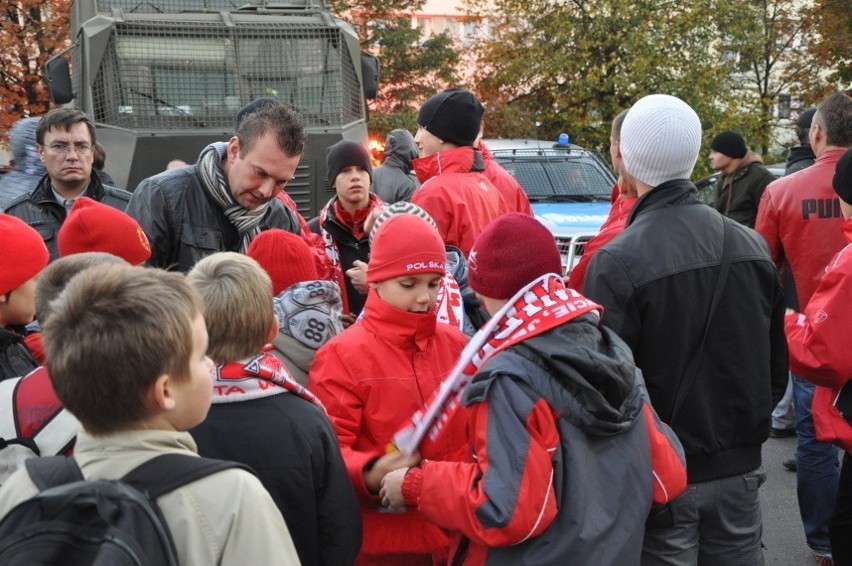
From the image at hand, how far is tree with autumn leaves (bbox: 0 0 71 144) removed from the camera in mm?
16781

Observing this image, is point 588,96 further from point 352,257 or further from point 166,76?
point 352,257

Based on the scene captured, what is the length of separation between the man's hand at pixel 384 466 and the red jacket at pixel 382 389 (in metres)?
0.11

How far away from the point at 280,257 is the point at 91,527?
183 centimetres

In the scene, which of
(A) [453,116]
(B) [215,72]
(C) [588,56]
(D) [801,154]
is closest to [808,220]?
(D) [801,154]

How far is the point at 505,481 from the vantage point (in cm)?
240

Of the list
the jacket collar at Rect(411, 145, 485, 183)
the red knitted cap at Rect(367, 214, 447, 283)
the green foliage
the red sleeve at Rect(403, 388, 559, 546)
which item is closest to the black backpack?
the red sleeve at Rect(403, 388, 559, 546)

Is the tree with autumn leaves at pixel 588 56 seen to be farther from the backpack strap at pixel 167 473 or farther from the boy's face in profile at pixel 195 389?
the backpack strap at pixel 167 473

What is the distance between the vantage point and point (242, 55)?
10.5 metres

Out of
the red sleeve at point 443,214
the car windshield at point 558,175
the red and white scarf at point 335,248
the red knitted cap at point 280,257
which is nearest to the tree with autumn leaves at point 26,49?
the car windshield at point 558,175

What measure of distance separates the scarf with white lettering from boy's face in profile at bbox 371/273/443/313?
43.4 inches

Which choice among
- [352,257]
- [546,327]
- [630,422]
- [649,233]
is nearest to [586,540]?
[630,422]

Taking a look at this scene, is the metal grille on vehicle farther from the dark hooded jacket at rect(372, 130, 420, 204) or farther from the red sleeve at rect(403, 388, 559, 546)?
the red sleeve at rect(403, 388, 559, 546)

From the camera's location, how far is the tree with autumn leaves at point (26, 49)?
1678 centimetres

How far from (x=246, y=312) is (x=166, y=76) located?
325 inches
